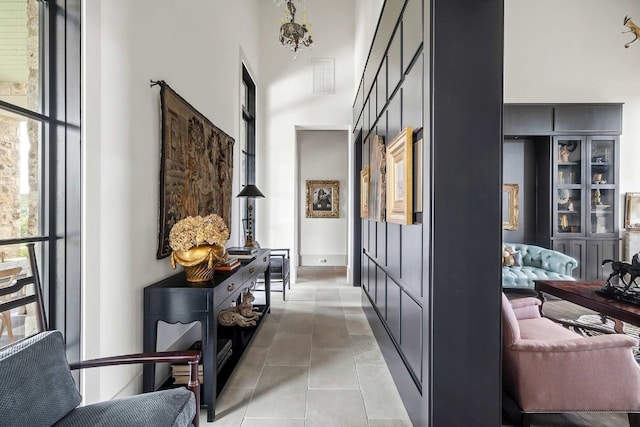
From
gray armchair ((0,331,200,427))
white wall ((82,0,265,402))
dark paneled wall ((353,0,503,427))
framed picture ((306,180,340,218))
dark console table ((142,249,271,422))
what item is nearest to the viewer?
gray armchair ((0,331,200,427))

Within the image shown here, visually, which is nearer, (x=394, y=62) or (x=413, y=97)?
(x=413, y=97)

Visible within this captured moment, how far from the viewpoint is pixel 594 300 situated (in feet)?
8.95

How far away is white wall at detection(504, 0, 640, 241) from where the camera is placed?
4.95 meters

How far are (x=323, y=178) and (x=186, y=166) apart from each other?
498 cm

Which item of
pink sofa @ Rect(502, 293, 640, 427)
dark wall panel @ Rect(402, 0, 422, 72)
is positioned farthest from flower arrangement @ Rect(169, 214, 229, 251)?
pink sofa @ Rect(502, 293, 640, 427)

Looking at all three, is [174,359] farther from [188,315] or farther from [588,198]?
[588,198]

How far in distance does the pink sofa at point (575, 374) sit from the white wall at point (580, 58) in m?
4.54

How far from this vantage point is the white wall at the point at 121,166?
5.41 ft

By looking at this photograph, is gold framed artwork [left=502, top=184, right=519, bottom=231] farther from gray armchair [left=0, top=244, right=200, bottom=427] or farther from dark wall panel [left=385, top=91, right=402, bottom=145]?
gray armchair [left=0, top=244, right=200, bottom=427]

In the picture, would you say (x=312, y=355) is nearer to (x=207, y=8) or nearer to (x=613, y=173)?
(x=207, y=8)

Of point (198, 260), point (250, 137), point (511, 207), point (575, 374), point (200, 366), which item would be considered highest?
point (250, 137)

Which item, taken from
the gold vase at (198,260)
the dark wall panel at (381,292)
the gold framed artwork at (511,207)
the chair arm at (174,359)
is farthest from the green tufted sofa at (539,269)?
the chair arm at (174,359)

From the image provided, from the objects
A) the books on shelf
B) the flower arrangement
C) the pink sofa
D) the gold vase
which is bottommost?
the books on shelf

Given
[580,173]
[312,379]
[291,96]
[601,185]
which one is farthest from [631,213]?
[291,96]
